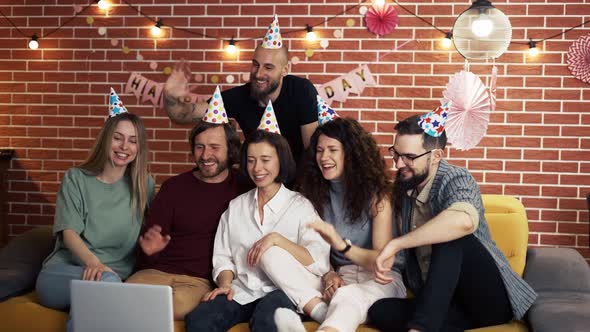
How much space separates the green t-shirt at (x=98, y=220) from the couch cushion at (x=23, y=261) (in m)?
0.13

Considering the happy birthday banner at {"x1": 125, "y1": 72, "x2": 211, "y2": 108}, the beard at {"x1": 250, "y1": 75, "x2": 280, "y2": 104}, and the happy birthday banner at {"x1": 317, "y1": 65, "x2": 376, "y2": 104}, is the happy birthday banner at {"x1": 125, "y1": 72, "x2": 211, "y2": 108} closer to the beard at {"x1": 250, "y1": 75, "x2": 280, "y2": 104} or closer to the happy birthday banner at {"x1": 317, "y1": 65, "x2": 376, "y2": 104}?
the happy birthday banner at {"x1": 317, "y1": 65, "x2": 376, "y2": 104}

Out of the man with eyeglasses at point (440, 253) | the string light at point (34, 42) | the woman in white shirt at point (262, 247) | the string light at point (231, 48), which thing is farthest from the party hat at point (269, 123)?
the string light at point (34, 42)

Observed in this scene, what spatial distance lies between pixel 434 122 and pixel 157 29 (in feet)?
7.56

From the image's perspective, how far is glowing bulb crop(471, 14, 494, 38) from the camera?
12.0 ft

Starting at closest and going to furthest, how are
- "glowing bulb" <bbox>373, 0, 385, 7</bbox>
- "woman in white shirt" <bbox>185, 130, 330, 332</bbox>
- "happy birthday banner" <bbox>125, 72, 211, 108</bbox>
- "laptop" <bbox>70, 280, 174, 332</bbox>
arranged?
1. "laptop" <bbox>70, 280, 174, 332</bbox>
2. "woman in white shirt" <bbox>185, 130, 330, 332</bbox>
3. "glowing bulb" <bbox>373, 0, 385, 7</bbox>
4. "happy birthday banner" <bbox>125, 72, 211, 108</bbox>

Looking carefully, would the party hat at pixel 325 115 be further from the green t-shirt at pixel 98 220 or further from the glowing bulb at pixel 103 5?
the glowing bulb at pixel 103 5

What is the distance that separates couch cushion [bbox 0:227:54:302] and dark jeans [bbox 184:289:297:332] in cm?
78

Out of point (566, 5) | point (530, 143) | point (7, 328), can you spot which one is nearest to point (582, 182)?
point (530, 143)

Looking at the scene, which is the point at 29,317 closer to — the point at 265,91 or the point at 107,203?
the point at 107,203

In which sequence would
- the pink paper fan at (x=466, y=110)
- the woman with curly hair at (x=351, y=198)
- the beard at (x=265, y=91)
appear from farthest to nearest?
the pink paper fan at (x=466, y=110) → the beard at (x=265, y=91) → the woman with curly hair at (x=351, y=198)

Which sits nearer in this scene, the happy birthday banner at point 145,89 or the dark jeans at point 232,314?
the dark jeans at point 232,314

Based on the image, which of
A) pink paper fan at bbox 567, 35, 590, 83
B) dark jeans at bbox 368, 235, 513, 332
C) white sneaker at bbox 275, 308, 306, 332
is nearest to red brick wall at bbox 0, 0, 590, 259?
pink paper fan at bbox 567, 35, 590, 83

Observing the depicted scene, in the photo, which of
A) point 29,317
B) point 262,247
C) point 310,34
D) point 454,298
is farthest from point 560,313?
point 310,34

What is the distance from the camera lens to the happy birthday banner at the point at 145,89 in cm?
447
